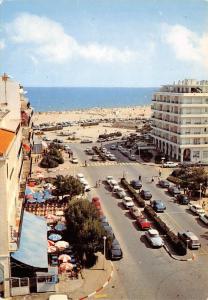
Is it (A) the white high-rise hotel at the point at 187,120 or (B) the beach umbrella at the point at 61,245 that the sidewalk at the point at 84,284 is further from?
(A) the white high-rise hotel at the point at 187,120

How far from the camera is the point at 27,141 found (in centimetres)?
A: 5816

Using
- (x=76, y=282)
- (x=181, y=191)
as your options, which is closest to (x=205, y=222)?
(x=181, y=191)

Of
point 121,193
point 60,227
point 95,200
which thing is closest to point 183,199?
point 121,193

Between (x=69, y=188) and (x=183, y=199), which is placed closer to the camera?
(x=69, y=188)

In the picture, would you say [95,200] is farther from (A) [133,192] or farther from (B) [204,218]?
(B) [204,218]

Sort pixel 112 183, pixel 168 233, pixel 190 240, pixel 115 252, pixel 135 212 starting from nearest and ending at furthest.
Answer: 1. pixel 115 252
2. pixel 190 240
3. pixel 168 233
4. pixel 135 212
5. pixel 112 183

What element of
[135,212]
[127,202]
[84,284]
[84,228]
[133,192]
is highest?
[84,228]

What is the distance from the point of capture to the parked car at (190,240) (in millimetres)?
41844

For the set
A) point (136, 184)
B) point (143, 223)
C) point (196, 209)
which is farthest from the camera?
point (136, 184)

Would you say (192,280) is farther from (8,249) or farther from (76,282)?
(8,249)

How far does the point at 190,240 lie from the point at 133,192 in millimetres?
18200

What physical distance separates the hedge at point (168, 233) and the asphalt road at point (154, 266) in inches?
50.8

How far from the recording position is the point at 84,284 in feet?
113

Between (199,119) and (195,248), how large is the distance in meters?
41.6
